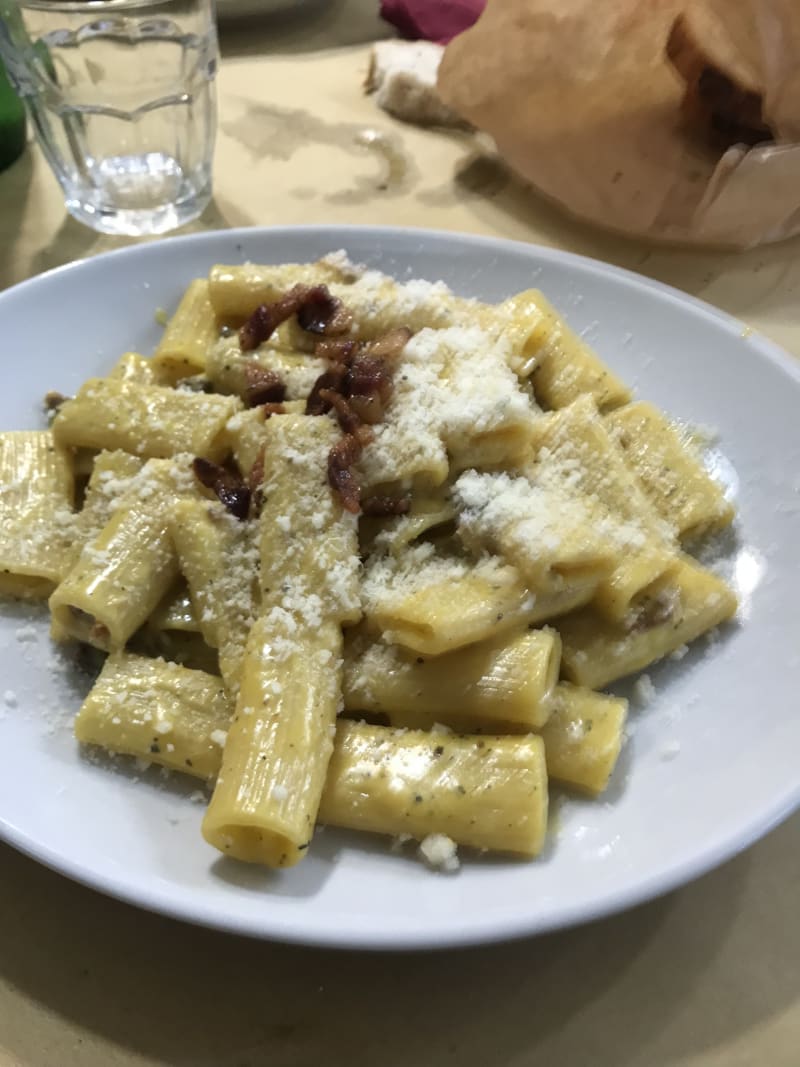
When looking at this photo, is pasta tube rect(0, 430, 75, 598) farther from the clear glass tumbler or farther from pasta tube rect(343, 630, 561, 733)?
the clear glass tumbler

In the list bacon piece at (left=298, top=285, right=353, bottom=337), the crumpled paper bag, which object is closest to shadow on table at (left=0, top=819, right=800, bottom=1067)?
bacon piece at (left=298, top=285, right=353, bottom=337)

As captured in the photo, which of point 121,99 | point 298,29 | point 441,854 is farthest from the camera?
point 298,29

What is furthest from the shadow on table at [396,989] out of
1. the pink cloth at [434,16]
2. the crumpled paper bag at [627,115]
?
the pink cloth at [434,16]

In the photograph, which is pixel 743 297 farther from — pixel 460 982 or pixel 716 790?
pixel 460 982

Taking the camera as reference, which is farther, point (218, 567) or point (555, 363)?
point (555, 363)

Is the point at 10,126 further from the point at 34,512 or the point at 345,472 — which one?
the point at 345,472

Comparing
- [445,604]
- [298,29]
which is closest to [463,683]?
[445,604]

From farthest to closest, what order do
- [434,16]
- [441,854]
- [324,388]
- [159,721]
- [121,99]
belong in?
[434,16]
[121,99]
[324,388]
[159,721]
[441,854]
